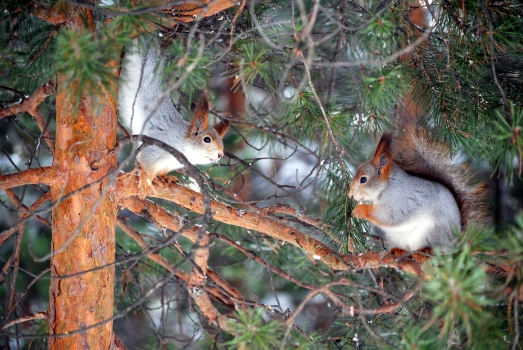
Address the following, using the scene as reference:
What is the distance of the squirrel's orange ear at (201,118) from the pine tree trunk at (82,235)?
306 mm

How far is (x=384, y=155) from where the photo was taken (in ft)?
4.92

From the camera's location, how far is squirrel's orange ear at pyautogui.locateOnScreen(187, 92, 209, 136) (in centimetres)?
154

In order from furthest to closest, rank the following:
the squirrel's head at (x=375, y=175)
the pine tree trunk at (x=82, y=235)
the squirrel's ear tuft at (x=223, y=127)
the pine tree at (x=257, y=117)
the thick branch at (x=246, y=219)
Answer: the squirrel's ear tuft at (x=223, y=127) → the squirrel's head at (x=375, y=175) → the thick branch at (x=246, y=219) → the pine tree trunk at (x=82, y=235) → the pine tree at (x=257, y=117)

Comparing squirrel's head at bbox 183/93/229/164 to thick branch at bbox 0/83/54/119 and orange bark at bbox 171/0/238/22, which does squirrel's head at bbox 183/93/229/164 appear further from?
thick branch at bbox 0/83/54/119

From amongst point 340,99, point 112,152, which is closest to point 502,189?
point 340,99

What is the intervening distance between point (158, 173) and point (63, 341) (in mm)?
565

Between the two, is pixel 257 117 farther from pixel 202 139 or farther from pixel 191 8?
pixel 191 8

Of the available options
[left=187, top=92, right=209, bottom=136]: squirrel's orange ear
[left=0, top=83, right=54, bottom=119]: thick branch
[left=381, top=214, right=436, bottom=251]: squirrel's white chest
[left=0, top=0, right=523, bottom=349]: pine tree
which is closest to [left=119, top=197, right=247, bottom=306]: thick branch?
[left=0, top=0, right=523, bottom=349]: pine tree

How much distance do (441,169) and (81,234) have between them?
3.35ft

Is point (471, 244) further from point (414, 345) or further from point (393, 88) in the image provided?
point (393, 88)

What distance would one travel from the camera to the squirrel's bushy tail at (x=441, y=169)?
1.54 m

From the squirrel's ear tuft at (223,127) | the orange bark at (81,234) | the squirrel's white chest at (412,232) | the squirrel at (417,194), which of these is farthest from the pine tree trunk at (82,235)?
the squirrel's white chest at (412,232)

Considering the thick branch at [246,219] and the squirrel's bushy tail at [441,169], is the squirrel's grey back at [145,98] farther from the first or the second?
the squirrel's bushy tail at [441,169]

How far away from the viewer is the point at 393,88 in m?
1.22
